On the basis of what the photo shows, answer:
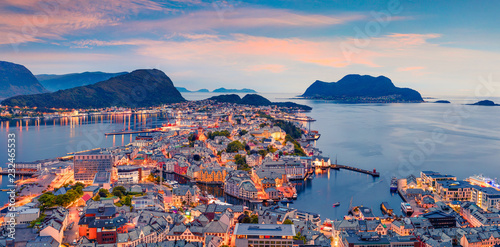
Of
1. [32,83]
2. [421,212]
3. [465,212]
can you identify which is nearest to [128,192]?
[421,212]

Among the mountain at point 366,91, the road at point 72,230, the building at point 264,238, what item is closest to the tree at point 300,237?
the building at point 264,238

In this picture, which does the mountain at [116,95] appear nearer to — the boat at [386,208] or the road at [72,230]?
the road at [72,230]

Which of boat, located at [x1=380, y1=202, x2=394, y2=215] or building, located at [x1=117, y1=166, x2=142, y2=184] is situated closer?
boat, located at [x1=380, y1=202, x2=394, y2=215]

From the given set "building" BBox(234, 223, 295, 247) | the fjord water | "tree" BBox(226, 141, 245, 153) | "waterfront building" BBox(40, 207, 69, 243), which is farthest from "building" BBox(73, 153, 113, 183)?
"building" BBox(234, 223, 295, 247)

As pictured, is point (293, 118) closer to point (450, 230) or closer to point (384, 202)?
point (384, 202)

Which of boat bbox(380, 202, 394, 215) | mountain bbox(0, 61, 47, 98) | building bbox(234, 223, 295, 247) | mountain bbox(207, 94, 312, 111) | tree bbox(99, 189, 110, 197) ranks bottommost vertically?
boat bbox(380, 202, 394, 215)

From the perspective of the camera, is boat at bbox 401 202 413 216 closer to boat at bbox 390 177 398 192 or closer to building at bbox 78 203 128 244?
boat at bbox 390 177 398 192
